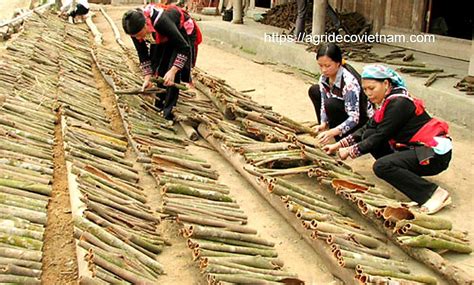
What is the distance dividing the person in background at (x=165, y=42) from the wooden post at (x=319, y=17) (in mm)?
3780

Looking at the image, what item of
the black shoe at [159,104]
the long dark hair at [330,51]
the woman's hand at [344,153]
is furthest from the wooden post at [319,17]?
the woman's hand at [344,153]

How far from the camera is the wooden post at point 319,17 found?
8.77 m

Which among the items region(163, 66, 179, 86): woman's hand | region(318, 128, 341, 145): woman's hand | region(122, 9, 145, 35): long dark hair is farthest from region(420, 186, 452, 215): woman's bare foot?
region(122, 9, 145, 35): long dark hair

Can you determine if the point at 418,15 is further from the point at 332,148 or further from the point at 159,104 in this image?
the point at 332,148

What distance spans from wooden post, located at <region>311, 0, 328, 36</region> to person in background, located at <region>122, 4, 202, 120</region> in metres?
3.78

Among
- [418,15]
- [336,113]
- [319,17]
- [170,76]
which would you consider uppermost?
[418,15]

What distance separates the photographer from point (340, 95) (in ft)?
14.3

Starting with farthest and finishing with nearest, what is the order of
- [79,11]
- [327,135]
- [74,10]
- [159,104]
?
[79,11] < [74,10] < [159,104] < [327,135]

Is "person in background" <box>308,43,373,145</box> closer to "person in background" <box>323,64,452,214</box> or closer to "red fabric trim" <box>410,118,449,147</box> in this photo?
"person in background" <box>323,64,452,214</box>

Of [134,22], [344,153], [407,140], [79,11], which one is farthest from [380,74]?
[79,11]

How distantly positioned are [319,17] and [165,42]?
420 cm

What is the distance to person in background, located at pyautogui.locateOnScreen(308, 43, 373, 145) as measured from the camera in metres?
4.05

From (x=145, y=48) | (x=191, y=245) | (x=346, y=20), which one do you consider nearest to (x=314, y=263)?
(x=191, y=245)

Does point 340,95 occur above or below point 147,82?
above
